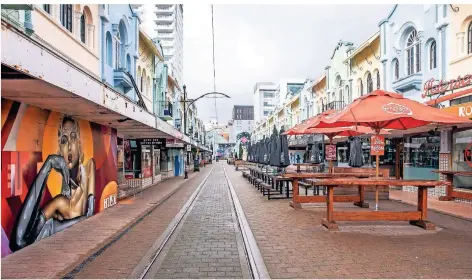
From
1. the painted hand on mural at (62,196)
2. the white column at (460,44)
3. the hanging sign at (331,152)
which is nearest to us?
the painted hand on mural at (62,196)

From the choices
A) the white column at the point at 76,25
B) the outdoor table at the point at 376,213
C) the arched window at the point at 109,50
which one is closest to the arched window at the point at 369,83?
the outdoor table at the point at 376,213

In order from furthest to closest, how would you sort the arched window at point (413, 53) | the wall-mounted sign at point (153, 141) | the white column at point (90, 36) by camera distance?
1. the wall-mounted sign at point (153, 141)
2. the arched window at point (413, 53)
3. the white column at point (90, 36)

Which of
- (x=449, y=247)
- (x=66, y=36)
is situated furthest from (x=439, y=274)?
(x=66, y=36)

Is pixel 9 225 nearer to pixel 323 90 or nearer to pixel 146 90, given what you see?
pixel 146 90

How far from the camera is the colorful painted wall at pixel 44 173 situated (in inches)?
250

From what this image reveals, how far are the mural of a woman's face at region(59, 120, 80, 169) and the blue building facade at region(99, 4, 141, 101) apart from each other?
3.93m

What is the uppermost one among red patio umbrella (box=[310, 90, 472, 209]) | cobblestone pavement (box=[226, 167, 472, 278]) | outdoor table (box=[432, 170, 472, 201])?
red patio umbrella (box=[310, 90, 472, 209])

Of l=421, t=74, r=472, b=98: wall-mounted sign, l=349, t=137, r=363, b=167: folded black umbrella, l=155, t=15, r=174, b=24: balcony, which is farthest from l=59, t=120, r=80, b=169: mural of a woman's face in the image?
l=155, t=15, r=174, b=24: balcony

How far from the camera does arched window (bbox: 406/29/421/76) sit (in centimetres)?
1636

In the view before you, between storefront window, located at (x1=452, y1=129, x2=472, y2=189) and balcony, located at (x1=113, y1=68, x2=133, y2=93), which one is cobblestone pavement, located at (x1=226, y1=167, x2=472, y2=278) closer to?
storefront window, located at (x1=452, y1=129, x2=472, y2=189)

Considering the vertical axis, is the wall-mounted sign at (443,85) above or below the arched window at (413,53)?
below

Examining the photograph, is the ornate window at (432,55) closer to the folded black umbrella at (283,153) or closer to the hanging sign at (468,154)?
the hanging sign at (468,154)

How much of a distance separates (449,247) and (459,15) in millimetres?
10197

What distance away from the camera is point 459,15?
44.0ft
